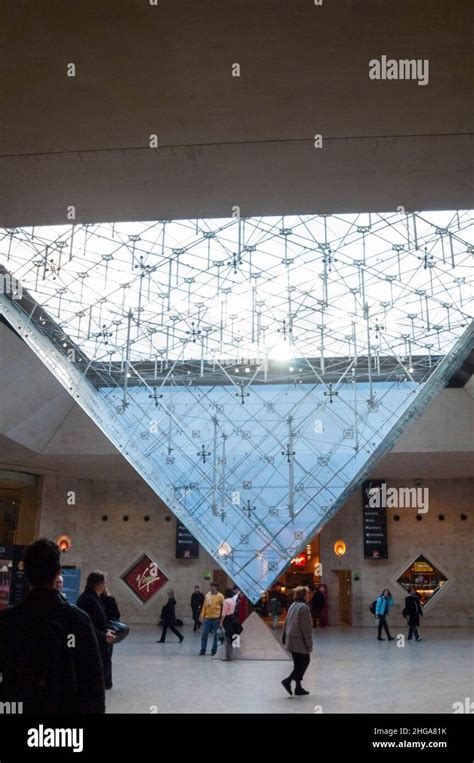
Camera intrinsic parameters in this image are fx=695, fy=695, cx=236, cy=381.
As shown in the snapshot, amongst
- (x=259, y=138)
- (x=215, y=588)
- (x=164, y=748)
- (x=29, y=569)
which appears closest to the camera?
(x=29, y=569)

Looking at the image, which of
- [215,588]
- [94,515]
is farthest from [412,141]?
[94,515]

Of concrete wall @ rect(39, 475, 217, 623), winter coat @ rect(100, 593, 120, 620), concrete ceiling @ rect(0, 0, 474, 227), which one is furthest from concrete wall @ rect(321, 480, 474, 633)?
concrete ceiling @ rect(0, 0, 474, 227)

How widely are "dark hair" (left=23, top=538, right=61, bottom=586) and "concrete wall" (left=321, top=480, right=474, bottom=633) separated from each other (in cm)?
2228

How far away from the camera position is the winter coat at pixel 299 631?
24.5 ft

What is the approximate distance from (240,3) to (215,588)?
10.2 m

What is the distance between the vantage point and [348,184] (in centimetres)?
636

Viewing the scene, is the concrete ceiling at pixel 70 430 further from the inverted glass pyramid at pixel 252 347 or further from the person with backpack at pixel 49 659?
the person with backpack at pixel 49 659

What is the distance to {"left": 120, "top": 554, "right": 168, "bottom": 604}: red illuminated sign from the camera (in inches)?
951

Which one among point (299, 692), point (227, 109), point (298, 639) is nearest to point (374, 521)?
point (299, 692)

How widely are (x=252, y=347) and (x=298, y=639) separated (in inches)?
353

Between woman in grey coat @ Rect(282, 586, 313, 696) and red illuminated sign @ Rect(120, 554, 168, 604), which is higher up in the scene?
woman in grey coat @ Rect(282, 586, 313, 696)

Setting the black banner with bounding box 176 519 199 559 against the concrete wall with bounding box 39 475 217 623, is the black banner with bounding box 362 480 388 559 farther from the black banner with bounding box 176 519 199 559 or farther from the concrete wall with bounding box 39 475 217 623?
the black banner with bounding box 176 519 199 559

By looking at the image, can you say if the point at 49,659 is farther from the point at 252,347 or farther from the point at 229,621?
the point at 252,347

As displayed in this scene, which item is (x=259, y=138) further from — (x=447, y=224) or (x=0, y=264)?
(x=0, y=264)
